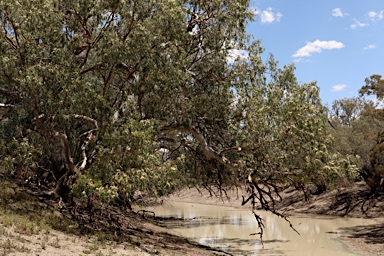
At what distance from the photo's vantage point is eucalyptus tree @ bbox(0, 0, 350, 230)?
11.8 metres

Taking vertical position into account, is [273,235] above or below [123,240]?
below

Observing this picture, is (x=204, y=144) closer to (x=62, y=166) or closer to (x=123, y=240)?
(x=123, y=240)

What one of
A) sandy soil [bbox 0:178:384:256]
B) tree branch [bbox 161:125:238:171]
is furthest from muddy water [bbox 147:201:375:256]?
tree branch [bbox 161:125:238:171]

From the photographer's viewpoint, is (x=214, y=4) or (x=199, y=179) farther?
(x=199, y=179)

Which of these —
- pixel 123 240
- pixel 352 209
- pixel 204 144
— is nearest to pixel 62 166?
pixel 123 240

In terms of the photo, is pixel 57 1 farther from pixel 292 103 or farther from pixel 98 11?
pixel 292 103

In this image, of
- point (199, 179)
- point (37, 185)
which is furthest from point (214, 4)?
point (37, 185)

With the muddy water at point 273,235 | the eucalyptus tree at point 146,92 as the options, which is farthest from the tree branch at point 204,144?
the muddy water at point 273,235

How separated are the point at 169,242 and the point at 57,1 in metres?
9.49

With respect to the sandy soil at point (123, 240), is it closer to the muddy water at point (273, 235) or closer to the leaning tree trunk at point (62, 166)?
the muddy water at point (273, 235)

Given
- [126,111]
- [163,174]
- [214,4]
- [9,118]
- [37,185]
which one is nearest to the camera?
[163,174]

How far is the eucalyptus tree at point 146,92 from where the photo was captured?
11836mm

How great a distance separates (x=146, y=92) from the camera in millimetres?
13281

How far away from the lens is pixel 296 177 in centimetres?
1307
